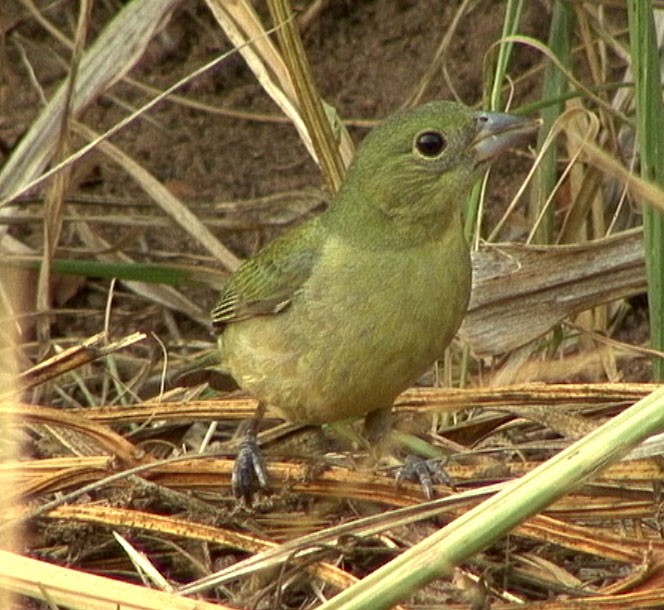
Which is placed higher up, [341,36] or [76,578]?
[76,578]

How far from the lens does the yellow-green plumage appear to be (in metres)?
4.39

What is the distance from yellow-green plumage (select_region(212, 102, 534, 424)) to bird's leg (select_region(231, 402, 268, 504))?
16 cm

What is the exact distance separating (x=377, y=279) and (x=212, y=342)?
1921mm

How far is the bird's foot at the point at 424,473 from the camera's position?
4.09 meters

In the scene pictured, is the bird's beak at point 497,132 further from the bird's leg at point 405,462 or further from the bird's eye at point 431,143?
the bird's leg at point 405,462

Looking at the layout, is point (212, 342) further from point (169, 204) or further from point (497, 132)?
point (497, 132)

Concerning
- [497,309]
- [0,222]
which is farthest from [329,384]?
[0,222]

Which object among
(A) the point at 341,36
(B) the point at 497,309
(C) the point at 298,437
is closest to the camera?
(B) the point at 497,309

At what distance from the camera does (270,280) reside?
188 inches

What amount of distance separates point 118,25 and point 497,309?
4.88 feet

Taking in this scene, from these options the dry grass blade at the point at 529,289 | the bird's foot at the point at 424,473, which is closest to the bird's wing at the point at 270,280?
the dry grass blade at the point at 529,289

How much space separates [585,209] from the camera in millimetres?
5297

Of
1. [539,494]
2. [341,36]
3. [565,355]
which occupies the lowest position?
[565,355]

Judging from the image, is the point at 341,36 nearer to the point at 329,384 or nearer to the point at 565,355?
the point at 565,355
